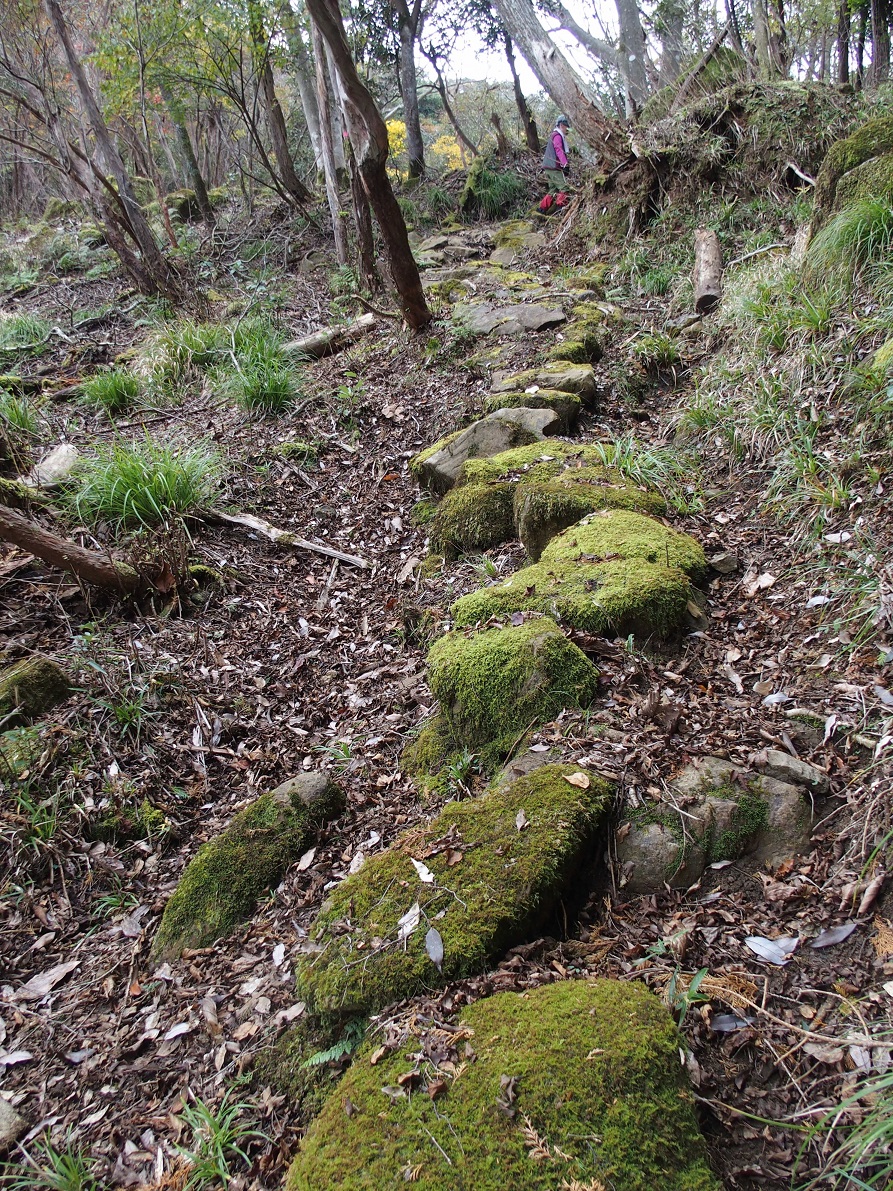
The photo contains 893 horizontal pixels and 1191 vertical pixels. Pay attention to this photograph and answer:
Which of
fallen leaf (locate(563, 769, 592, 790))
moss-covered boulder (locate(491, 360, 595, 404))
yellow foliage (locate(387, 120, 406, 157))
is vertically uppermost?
yellow foliage (locate(387, 120, 406, 157))

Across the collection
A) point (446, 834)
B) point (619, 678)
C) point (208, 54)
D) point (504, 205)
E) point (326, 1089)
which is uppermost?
point (208, 54)

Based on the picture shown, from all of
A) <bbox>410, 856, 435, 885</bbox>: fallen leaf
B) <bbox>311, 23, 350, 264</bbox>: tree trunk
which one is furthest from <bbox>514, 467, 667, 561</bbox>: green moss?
<bbox>311, 23, 350, 264</bbox>: tree trunk

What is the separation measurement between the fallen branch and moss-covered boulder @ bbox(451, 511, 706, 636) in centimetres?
152

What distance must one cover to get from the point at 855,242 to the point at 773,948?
427cm

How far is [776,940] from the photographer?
1929 mm

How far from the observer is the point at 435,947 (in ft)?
6.55

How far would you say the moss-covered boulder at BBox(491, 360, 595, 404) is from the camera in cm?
521

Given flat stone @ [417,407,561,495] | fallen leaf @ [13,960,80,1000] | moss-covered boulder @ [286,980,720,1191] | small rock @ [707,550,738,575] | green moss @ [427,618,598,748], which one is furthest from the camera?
flat stone @ [417,407,561,495]

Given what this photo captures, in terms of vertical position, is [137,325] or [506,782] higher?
[137,325]

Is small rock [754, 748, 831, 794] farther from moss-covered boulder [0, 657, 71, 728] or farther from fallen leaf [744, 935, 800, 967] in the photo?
moss-covered boulder [0, 657, 71, 728]

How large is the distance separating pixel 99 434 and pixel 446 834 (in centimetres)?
564

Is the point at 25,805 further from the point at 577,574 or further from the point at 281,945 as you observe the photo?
the point at 577,574

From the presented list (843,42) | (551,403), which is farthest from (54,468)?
(843,42)

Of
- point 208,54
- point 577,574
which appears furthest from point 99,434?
point 208,54
